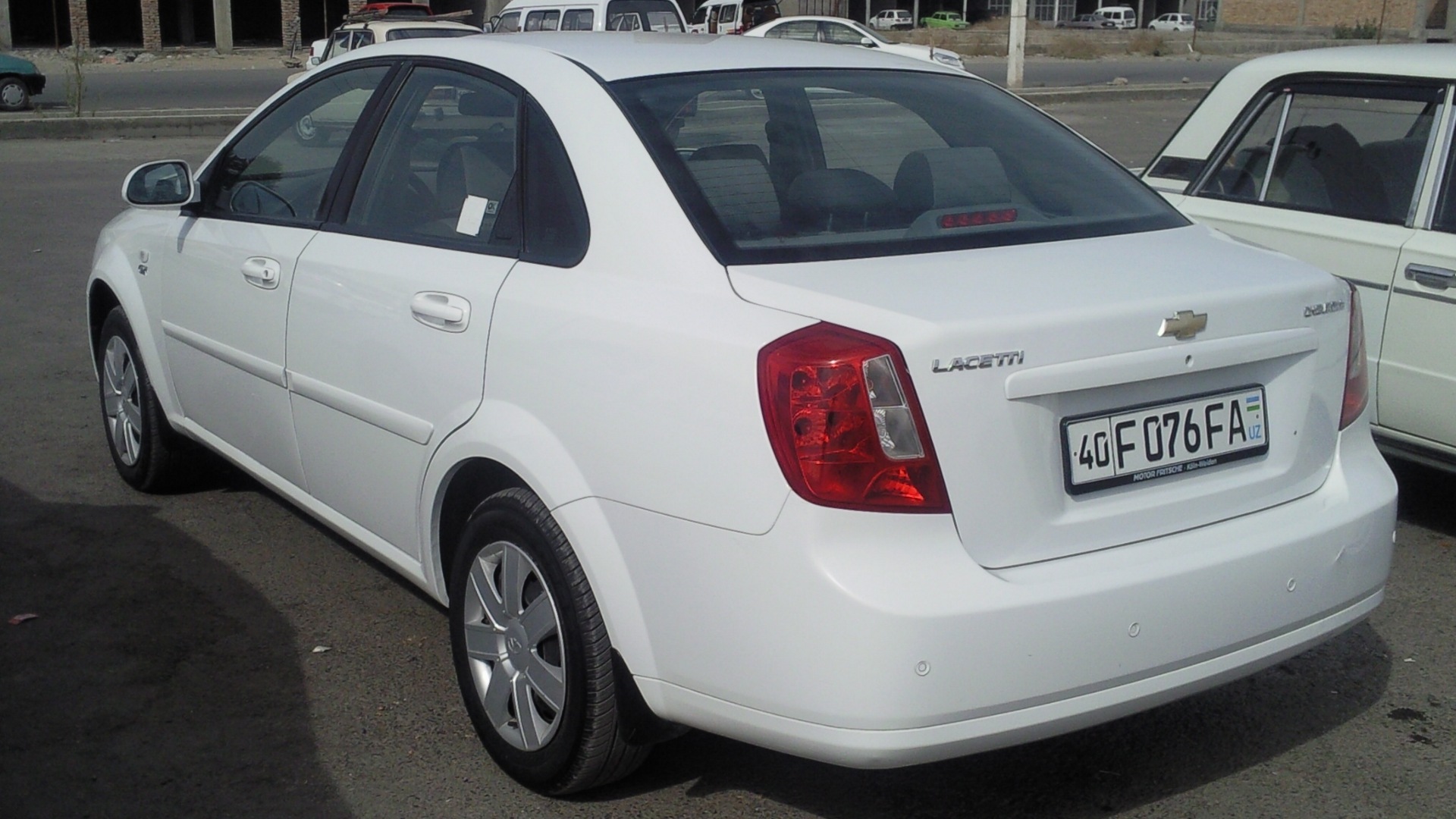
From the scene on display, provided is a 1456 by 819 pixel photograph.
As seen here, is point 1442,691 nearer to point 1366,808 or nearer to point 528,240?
point 1366,808

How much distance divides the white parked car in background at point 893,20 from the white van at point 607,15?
145 ft

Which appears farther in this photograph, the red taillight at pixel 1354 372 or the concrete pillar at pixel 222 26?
the concrete pillar at pixel 222 26

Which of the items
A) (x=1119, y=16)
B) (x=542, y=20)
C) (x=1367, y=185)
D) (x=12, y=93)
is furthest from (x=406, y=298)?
(x=1119, y=16)

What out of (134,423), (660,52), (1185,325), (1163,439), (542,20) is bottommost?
(134,423)

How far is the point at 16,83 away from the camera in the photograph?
933 inches

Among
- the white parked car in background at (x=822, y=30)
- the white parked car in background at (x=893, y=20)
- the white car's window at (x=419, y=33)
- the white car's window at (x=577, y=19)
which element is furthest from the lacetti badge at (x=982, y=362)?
the white parked car in background at (x=893, y=20)

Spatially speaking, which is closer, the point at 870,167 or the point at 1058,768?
the point at 1058,768

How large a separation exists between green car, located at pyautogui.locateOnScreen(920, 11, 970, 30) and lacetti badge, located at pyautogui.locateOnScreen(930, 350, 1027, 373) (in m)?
67.5

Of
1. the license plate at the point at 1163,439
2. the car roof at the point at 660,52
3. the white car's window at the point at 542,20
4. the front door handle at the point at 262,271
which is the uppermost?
the white car's window at the point at 542,20

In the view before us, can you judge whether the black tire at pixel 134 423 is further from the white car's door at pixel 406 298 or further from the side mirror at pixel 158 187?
the white car's door at pixel 406 298

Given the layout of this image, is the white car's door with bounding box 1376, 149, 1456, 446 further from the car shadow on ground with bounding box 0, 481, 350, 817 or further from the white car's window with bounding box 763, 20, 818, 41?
the white car's window with bounding box 763, 20, 818, 41

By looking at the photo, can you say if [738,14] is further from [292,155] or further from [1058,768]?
[1058,768]

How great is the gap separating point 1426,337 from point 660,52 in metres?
2.79

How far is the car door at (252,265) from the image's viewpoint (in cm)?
421
